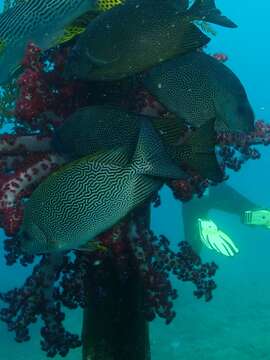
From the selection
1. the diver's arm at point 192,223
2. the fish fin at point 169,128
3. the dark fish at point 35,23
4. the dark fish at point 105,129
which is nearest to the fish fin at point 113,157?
the dark fish at point 105,129

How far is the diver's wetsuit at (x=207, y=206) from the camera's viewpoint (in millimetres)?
9461

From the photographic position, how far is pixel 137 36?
2621mm

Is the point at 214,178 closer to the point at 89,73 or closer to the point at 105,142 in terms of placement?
the point at 105,142

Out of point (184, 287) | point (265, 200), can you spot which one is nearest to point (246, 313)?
point (184, 287)

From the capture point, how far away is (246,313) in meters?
14.3

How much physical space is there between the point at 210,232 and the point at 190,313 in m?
8.77

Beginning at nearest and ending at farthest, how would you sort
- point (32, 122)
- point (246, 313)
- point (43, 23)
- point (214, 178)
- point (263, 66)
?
1. point (214, 178)
2. point (43, 23)
3. point (32, 122)
4. point (246, 313)
5. point (263, 66)

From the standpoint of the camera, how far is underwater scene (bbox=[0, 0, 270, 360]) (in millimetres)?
2539

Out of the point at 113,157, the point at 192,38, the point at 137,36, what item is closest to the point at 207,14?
the point at 192,38

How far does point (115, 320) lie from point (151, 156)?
162cm

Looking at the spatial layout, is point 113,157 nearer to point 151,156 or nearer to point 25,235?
point 151,156

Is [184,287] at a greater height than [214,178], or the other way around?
[184,287]

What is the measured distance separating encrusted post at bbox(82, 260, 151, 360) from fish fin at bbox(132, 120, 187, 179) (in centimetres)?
115

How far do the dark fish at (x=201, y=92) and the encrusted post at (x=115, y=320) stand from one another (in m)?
1.27
